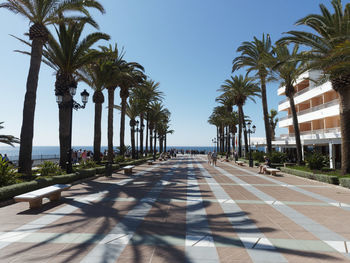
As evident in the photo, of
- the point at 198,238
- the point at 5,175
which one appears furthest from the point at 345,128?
the point at 5,175

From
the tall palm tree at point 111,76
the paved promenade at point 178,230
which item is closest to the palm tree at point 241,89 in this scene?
the tall palm tree at point 111,76

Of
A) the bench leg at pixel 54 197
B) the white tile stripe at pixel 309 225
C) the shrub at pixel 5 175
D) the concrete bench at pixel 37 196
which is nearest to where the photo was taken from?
the white tile stripe at pixel 309 225

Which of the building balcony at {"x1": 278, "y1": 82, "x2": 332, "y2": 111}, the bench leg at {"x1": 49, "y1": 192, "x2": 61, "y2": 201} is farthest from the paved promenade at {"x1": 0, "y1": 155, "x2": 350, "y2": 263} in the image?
the building balcony at {"x1": 278, "y1": 82, "x2": 332, "y2": 111}

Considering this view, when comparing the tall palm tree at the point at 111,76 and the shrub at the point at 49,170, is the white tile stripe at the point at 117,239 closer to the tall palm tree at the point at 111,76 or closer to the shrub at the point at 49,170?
the shrub at the point at 49,170

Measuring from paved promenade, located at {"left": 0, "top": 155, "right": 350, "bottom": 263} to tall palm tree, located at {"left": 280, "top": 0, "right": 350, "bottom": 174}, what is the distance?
21.4 ft

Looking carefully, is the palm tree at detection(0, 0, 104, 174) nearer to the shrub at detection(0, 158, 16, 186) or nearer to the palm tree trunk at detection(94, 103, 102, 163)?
the shrub at detection(0, 158, 16, 186)

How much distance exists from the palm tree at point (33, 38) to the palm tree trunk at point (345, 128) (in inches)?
634

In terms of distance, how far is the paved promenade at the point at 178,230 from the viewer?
4.02m

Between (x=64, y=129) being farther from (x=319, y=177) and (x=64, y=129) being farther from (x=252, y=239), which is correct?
(x=319, y=177)

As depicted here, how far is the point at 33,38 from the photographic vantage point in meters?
12.2

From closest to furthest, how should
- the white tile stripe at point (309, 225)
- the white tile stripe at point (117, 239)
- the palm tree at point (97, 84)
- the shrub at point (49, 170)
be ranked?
1. the white tile stripe at point (117, 239)
2. the white tile stripe at point (309, 225)
3. the shrub at point (49, 170)
4. the palm tree at point (97, 84)

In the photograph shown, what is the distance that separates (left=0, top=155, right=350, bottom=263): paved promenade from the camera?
4.02 meters

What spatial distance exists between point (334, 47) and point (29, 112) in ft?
56.8

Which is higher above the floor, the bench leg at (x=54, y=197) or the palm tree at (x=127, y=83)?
the palm tree at (x=127, y=83)
